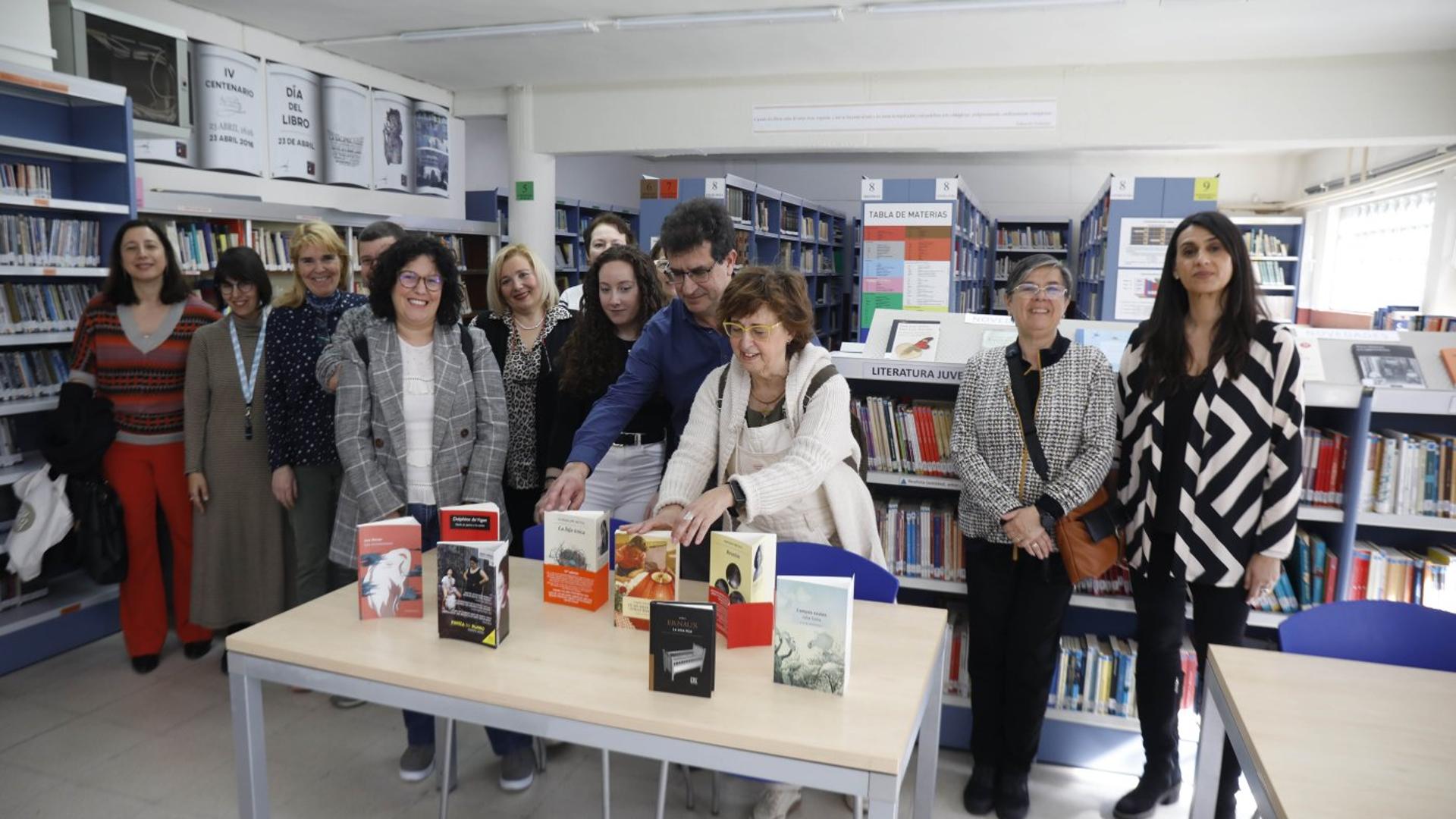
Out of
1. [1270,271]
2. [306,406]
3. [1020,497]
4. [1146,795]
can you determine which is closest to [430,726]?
[306,406]

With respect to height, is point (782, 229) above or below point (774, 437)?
above

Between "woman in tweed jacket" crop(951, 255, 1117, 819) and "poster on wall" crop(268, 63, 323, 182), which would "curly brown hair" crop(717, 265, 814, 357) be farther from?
"poster on wall" crop(268, 63, 323, 182)

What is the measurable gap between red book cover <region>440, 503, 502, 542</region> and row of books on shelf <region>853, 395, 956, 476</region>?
149 centimetres

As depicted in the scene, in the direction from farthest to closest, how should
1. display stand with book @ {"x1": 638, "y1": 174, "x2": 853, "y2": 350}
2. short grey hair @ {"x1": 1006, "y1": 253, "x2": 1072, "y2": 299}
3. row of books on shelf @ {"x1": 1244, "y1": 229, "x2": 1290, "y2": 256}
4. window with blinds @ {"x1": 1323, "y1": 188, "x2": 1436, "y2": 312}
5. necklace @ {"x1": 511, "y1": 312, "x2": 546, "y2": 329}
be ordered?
row of books on shelf @ {"x1": 1244, "y1": 229, "x2": 1290, "y2": 256}
window with blinds @ {"x1": 1323, "y1": 188, "x2": 1436, "y2": 312}
display stand with book @ {"x1": 638, "y1": 174, "x2": 853, "y2": 350}
necklace @ {"x1": 511, "y1": 312, "x2": 546, "y2": 329}
short grey hair @ {"x1": 1006, "y1": 253, "x2": 1072, "y2": 299}

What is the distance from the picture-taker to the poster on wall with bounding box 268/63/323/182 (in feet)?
22.4

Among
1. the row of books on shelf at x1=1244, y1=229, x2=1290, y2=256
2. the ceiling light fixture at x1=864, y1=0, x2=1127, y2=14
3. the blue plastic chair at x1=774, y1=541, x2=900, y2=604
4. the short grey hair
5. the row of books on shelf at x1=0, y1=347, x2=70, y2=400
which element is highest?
the ceiling light fixture at x1=864, y1=0, x2=1127, y2=14

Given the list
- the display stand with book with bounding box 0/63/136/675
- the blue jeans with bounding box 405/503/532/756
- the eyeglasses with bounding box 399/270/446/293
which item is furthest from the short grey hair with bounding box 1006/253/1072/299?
the display stand with book with bounding box 0/63/136/675

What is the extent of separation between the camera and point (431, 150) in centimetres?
843

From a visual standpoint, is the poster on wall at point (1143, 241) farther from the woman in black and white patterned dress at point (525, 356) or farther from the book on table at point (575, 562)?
the book on table at point (575, 562)

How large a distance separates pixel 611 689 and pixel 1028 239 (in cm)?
1207

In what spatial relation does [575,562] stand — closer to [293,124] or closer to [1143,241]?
[1143,241]

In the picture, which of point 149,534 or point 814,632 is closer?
point 814,632

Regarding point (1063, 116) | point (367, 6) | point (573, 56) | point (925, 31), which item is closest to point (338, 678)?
point (367, 6)

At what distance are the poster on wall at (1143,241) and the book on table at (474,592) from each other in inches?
251
